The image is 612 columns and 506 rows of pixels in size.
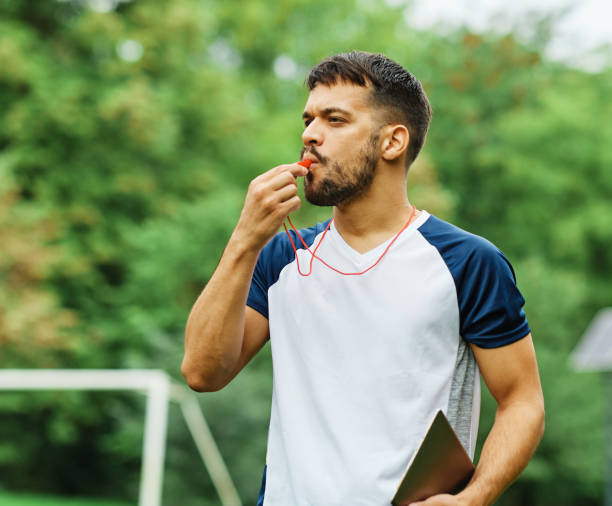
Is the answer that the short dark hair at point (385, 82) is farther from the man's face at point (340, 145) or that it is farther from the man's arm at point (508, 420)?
the man's arm at point (508, 420)

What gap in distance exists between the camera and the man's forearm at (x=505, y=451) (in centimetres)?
196

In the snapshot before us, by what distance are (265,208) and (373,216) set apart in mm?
332

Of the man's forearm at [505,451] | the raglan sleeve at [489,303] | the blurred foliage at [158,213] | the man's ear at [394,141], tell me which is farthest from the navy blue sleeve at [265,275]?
the blurred foliage at [158,213]

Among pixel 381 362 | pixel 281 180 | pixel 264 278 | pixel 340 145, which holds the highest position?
pixel 340 145

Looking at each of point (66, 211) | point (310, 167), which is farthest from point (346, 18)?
point (310, 167)

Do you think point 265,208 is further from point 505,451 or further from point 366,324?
point 505,451

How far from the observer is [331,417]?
2025mm

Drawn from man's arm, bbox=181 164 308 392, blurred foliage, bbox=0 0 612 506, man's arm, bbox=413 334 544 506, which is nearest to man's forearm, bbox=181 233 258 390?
man's arm, bbox=181 164 308 392

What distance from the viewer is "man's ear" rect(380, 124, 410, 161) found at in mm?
2201

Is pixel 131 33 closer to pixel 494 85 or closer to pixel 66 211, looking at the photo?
pixel 66 211

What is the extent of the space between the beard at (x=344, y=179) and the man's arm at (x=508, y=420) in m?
0.50

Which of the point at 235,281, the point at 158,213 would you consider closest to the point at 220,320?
the point at 235,281

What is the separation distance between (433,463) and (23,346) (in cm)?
1573

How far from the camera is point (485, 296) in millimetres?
2035
